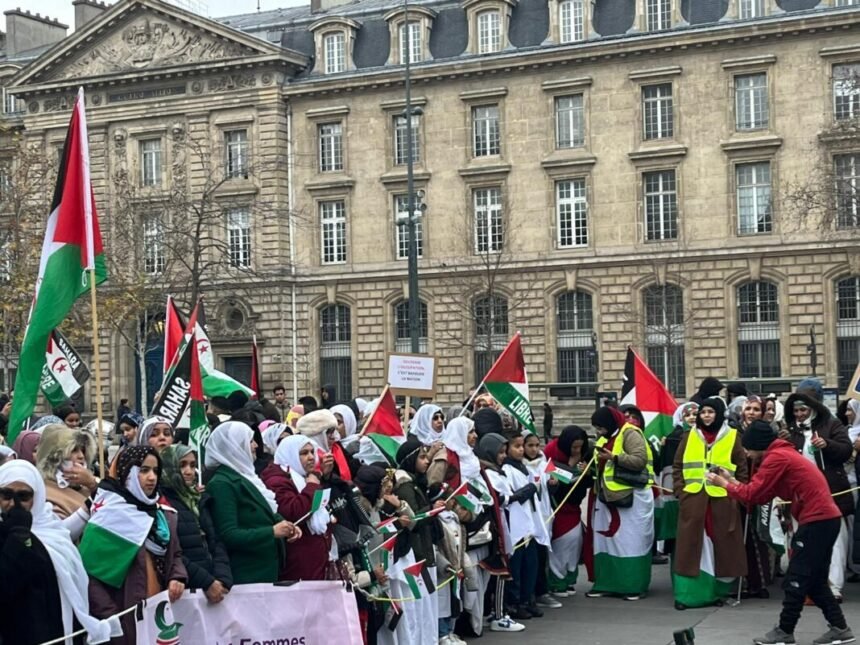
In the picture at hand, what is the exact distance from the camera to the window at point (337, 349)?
4981 centimetres

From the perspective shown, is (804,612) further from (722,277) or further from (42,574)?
(722,277)

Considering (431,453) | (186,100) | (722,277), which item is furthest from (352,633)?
(186,100)

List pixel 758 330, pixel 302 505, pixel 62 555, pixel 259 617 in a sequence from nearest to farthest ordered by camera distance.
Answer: pixel 62 555 → pixel 259 617 → pixel 302 505 → pixel 758 330

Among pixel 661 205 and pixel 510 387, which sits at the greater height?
pixel 661 205

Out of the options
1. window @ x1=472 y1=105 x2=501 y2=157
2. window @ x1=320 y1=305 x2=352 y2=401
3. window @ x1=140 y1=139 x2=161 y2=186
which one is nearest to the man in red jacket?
window @ x1=472 y1=105 x2=501 y2=157

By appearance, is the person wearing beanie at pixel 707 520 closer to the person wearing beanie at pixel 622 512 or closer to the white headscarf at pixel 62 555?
the person wearing beanie at pixel 622 512

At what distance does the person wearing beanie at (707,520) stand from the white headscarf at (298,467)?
488 centimetres

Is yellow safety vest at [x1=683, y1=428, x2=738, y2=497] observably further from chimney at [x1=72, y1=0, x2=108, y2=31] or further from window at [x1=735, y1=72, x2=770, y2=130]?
chimney at [x1=72, y1=0, x2=108, y2=31]

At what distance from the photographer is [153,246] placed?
157 ft

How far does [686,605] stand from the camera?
45.5 feet

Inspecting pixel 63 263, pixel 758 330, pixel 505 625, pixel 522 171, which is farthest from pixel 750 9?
pixel 63 263

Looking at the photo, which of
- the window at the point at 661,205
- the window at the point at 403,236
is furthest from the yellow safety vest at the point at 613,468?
the window at the point at 403,236

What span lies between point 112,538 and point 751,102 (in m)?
37.9

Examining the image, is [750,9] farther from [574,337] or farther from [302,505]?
[302,505]
